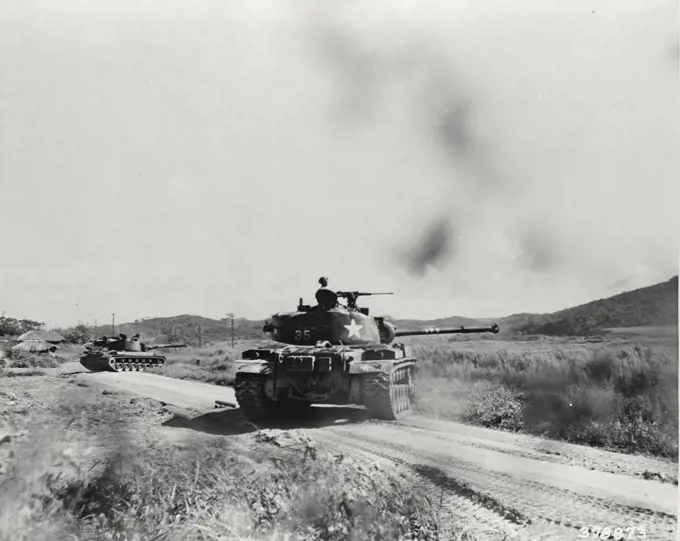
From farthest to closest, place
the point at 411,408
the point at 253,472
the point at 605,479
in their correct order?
1. the point at 411,408
2. the point at 605,479
3. the point at 253,472

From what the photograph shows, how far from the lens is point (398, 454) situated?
720 centimetres

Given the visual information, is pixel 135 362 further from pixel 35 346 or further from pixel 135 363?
pixel 35 346

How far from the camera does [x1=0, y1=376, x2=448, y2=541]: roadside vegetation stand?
4363 millimetres

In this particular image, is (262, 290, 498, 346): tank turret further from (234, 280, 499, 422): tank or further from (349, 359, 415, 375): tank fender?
(349, 359, 415, 375): tank fender

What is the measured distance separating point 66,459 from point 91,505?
0.45 m

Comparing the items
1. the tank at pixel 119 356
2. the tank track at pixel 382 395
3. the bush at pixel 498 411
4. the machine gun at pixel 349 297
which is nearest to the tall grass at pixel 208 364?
the tank at pixel 119 356

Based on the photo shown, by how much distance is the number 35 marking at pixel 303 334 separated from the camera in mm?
10727

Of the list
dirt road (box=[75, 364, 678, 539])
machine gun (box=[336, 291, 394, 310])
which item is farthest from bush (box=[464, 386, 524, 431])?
machine gun (box=[336, 291, 394, 310])

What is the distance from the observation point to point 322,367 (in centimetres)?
966

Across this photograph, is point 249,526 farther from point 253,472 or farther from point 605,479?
point 605,479

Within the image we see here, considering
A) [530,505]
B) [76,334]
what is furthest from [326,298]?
[530,505]

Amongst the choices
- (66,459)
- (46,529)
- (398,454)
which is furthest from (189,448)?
(398,454)

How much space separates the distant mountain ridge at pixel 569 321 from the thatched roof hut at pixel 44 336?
1.36 ft

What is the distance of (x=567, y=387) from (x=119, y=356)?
28.3 feet
